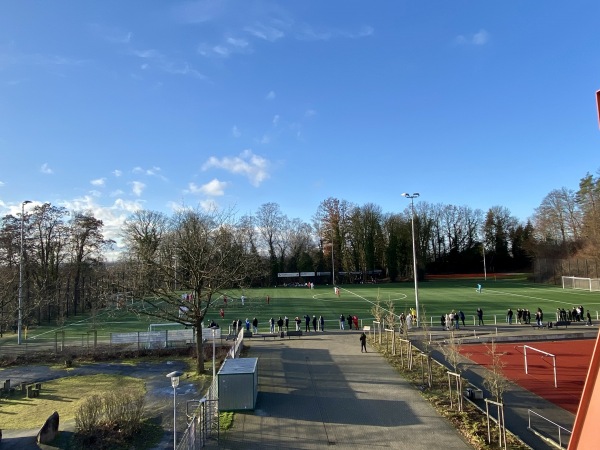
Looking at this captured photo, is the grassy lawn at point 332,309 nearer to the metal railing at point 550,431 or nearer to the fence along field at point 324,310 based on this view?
the fence along field at point 324,310

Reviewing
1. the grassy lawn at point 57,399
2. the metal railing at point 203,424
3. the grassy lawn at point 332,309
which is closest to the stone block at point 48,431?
the grassy lawn at point 57,399

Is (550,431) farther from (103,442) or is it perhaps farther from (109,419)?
(109,419)

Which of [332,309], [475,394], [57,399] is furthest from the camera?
[332,309]

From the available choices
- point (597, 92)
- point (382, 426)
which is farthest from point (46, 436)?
point (597, 92)

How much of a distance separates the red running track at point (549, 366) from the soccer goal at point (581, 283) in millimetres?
40210

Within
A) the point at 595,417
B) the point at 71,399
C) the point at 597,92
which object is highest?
the point at 597,92

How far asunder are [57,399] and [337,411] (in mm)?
12545

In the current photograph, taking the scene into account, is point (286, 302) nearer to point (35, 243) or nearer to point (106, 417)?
point (35, 243)

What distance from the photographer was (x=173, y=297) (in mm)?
22750

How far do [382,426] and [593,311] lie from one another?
35.3m

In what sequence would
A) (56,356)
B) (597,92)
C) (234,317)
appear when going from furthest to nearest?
1. (234,317)
2. (56,356)
3. (597,92)

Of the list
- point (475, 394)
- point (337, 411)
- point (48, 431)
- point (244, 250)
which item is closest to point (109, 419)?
point (48, 431)

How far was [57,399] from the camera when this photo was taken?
746 inches

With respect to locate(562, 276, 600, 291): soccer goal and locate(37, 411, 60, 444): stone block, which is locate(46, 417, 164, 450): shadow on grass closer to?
locate(37, 411, 60, 444): stone block
